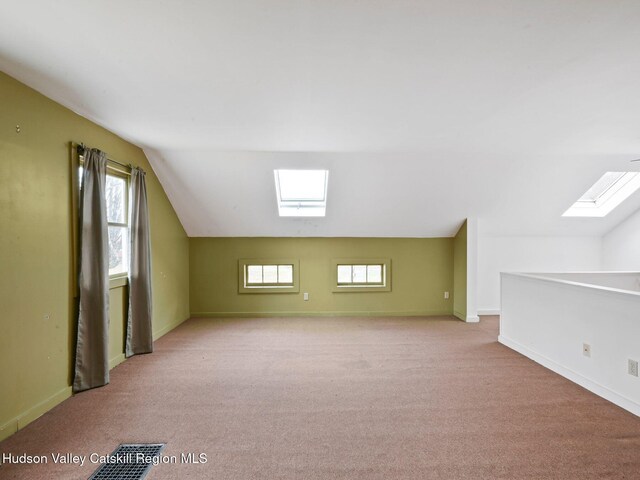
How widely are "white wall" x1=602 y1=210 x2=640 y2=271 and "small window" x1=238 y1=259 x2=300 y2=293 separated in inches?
200

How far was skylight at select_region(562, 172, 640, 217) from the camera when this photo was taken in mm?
4805

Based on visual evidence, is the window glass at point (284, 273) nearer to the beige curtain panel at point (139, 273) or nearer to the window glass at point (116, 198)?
the beige curtain panel at point (139, 273)

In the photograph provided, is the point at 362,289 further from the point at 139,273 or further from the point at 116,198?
the point at 116,198

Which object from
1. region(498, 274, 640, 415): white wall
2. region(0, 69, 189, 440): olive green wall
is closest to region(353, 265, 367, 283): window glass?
region(498, 274, 640, 415): white wall

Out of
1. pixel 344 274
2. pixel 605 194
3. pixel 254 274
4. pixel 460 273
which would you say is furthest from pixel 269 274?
pixel 605 194

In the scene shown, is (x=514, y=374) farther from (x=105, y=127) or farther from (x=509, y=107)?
(x=105, y=127)

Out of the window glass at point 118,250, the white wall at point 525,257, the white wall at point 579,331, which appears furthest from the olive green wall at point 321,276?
the window glass at point 118,250

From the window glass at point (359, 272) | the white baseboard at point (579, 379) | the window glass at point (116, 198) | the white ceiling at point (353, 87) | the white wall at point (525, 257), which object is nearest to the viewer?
the white ceiling at point (353, 87)

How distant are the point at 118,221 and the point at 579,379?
184 inches

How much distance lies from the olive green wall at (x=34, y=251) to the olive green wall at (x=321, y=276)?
2.67m

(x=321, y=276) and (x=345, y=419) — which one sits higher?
(x=321, y=276)

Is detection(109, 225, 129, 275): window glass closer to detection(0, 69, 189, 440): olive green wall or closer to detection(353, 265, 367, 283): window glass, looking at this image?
detection(0, 69, 189, 440): olive green wall

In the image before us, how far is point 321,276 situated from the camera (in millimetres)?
5477

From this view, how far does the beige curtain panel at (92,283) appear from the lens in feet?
9.12
